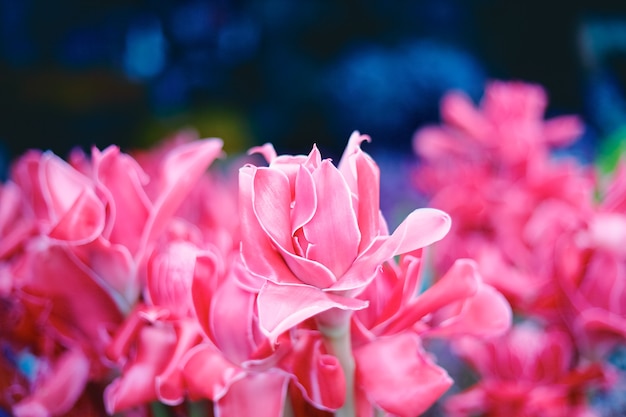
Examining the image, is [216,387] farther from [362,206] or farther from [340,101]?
[340,101]

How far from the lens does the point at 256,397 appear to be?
240 millimetres

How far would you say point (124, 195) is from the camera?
0.28 m

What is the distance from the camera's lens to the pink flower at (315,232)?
0.21 meters

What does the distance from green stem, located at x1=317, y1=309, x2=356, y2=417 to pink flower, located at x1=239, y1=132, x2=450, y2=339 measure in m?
0.01

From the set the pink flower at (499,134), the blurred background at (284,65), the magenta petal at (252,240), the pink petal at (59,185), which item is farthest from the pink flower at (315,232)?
the blurred background at (284,65)

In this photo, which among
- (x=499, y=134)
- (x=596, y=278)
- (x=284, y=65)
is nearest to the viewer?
(x=596, y=278)

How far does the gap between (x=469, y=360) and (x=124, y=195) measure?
216mm

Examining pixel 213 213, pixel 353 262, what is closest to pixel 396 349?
pixel 353 262

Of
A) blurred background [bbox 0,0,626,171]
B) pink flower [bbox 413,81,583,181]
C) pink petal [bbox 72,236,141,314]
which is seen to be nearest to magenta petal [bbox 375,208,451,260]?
pink petal [bbox 72,236,141,314]

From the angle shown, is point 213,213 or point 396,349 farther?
point 213,213

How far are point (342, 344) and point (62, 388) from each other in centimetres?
13

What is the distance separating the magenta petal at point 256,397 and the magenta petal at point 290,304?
46mm

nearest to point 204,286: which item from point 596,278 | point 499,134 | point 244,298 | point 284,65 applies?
point 244,298

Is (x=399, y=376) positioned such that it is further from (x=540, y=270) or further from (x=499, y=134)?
(x=499, y=134)
